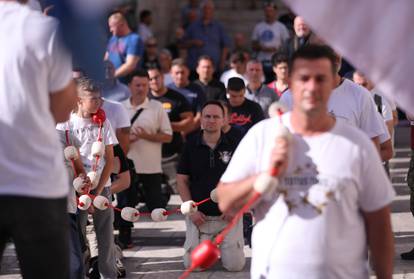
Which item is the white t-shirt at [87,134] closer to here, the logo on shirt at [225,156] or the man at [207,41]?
the logo on shirt at [225,156]

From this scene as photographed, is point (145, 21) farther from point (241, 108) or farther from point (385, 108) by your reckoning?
point (385, 108)

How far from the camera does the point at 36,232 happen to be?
4461mm

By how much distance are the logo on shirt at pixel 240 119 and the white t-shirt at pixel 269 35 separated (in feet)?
18.4

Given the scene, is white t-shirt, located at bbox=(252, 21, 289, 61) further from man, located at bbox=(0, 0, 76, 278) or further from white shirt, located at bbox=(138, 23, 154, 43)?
man, located at bbox=(0, 0, 76, 278)

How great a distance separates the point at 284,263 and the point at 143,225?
6.62 meters

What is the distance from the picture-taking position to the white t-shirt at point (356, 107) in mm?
7141

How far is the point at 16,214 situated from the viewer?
4.42m

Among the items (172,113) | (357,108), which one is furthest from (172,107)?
(357,108)

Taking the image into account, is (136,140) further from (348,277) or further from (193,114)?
(348,277)

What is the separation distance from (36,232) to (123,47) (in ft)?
29.9

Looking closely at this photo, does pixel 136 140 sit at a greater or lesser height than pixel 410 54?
lesser

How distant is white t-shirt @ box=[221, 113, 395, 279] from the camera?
14.8 feet

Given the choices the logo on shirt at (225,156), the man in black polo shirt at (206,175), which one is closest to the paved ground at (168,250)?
the man in black polo shirt at (206,175)

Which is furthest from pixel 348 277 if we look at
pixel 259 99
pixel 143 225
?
pixel 259 99
